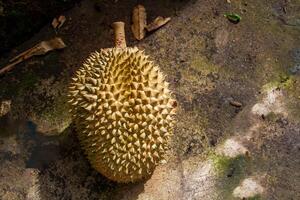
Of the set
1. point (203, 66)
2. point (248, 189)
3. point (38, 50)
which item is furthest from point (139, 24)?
point (248, 189)

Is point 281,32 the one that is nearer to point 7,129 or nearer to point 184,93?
point 184,93

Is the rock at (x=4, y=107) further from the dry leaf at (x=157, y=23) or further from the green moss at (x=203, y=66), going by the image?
the green moss at (x=203, y=66)

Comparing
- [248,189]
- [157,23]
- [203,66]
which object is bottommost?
[248,189]

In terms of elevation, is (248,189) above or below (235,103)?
below

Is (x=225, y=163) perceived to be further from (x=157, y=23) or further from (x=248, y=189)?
(x=157, y=23)

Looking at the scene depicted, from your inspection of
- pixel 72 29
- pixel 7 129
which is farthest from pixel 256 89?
pixel 7 129
